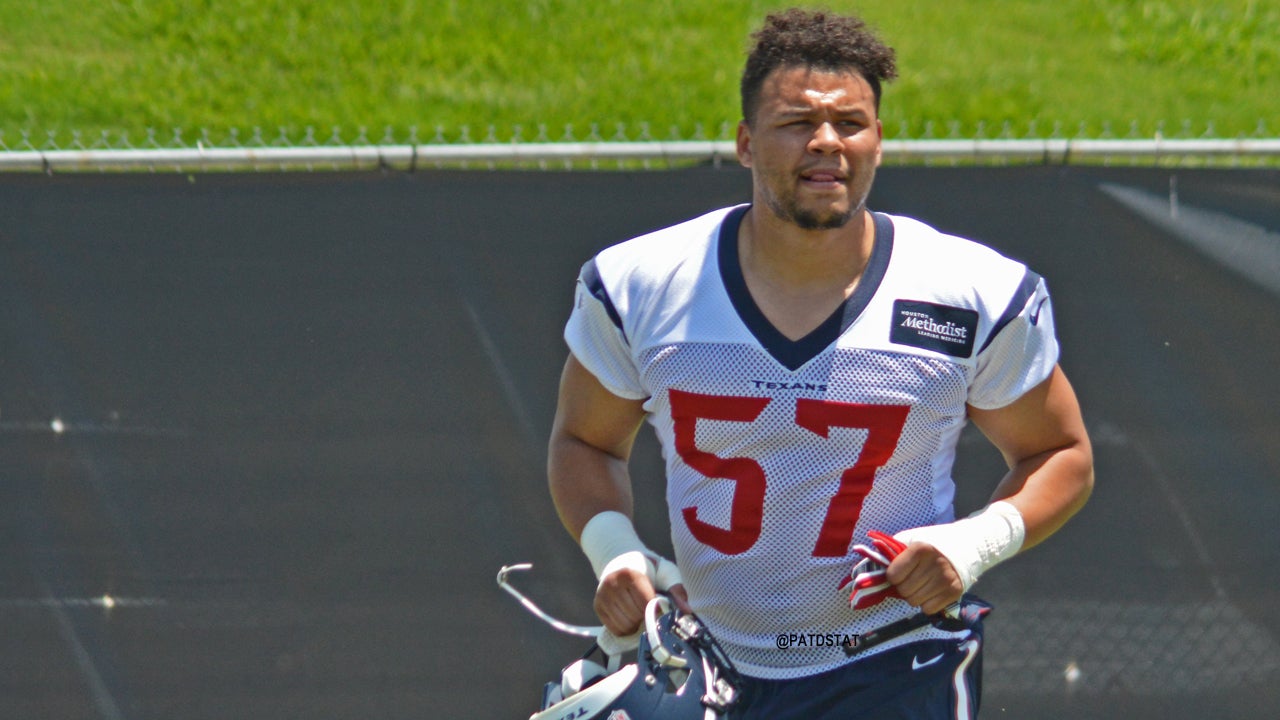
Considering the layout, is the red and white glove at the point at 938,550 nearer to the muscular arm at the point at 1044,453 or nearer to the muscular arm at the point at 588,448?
the muscular arm at the point at 1044,453

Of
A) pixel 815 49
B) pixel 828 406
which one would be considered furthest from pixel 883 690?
pixel 815 49

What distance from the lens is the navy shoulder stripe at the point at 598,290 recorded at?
9.08 ft

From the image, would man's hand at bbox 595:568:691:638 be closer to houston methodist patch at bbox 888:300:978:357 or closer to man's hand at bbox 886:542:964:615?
man's hand at bbox 886:542:964:615

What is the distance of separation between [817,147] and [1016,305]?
1.56ft

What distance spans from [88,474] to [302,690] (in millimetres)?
838

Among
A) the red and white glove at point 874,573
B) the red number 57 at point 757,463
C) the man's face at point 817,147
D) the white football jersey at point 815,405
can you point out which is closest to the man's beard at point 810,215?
the man's face at point 817,147

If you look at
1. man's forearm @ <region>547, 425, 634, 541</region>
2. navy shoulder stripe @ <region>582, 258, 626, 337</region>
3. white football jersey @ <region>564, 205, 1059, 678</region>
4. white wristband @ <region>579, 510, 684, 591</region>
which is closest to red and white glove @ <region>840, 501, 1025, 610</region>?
white football jersey @ <region>564, 205, 1059, 678</region>

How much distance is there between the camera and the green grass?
244 inches

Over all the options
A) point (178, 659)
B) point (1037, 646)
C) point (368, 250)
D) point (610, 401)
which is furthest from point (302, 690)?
point (1037, 646)

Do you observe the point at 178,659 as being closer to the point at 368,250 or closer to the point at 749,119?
the point at 368,250

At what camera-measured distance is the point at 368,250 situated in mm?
3814

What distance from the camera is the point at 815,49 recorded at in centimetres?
262

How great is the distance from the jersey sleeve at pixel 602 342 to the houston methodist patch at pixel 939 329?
1.74 ft

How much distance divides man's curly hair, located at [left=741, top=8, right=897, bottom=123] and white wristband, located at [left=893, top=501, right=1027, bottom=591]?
82 centimetres
